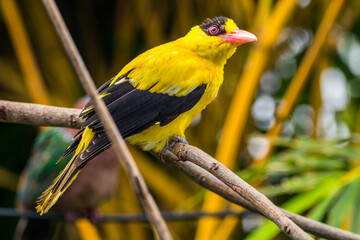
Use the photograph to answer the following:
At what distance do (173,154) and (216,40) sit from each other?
494 millimetres

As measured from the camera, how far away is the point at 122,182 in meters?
3.66

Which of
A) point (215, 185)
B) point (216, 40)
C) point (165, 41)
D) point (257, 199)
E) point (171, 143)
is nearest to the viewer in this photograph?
point (257, 199)

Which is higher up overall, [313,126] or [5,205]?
[5,205]

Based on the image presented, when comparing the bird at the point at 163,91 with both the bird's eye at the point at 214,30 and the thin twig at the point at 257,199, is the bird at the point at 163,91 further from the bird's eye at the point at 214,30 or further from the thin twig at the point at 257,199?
the thin twig at the point at 257,199

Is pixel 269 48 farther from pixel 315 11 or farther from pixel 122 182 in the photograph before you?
pixel 122 182

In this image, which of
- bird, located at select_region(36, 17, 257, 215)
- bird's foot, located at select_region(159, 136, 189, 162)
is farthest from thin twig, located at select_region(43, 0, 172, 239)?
bird's foot, located at select_region(159, 136, 189, 162)

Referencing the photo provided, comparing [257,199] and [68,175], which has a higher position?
[68,175]

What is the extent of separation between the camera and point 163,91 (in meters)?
1.74

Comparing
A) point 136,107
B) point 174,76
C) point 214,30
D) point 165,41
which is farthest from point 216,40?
point 165,41

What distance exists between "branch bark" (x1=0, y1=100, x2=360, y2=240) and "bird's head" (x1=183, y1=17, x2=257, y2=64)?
0.44m

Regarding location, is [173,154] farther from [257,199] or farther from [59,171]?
[59,171]

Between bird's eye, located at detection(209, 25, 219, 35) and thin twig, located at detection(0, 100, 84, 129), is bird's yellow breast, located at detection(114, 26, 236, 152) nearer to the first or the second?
bird's eye, located at detection(209, 25, 219, 35)

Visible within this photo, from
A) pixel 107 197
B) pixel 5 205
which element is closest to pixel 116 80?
pixel 107 197

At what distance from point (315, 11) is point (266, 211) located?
263 cm
